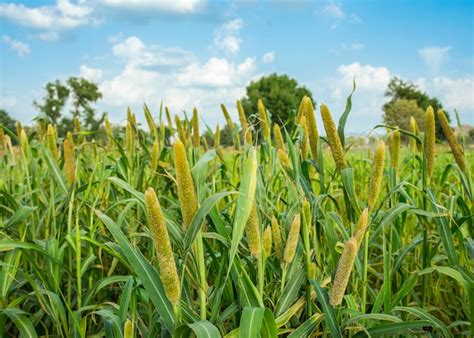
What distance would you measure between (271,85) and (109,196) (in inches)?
2069

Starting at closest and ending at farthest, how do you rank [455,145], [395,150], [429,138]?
[429,138] < [455,145] < [395,150]

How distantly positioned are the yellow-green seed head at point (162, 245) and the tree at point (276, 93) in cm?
4760

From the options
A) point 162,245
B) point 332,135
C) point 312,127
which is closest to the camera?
point 162,245

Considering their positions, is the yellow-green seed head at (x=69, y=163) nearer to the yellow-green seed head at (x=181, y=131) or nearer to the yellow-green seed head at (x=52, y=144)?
the yellow-green seed head at (x=52, y=144)

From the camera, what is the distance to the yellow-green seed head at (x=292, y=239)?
1.29 meters

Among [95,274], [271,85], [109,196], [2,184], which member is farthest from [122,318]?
[271,85]

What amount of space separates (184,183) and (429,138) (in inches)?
43.3

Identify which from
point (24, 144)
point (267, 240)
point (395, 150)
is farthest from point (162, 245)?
point (24, 144)

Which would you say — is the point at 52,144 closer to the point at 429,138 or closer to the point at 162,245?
the point at 162,245

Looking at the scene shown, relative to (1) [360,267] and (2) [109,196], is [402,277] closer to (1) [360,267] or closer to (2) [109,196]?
(1) [360,267]

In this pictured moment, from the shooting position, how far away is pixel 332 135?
A: 1483mm

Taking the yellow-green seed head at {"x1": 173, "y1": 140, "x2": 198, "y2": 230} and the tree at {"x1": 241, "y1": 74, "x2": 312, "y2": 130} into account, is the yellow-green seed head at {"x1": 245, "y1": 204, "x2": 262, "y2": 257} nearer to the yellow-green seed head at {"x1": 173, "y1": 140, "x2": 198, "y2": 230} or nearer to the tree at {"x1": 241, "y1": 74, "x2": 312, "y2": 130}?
the yellow-green seed head at {"x1": 173, "y1": 140, "x2": 198, "y2": 230}

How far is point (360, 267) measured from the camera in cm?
161

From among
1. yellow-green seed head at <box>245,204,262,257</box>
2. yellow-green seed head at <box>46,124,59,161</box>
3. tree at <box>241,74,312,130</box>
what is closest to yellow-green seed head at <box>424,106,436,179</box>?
yellow-green seed head at <box>245,204,262,257</box>
